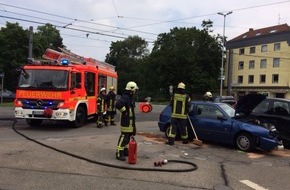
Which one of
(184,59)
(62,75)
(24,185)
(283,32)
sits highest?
(283,32)

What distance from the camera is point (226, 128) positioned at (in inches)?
461

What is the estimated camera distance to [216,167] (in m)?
8.84

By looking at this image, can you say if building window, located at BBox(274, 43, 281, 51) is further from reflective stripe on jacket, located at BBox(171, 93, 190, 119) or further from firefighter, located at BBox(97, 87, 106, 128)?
reflective stripe on jacket, located at BBox(171, 93, 190, 119)

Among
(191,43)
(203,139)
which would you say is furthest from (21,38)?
(203,139)

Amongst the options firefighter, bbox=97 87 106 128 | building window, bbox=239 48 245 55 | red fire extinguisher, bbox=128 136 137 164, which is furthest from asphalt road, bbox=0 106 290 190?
building window, bbox=239 48 245 55

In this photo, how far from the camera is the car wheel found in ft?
36.3

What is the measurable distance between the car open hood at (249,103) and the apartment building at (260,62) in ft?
173

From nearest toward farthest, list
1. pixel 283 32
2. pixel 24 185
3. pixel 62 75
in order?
pixel 24 185, pixel 62 75, pixel 283 32

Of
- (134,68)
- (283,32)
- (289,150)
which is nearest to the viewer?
(289,150)

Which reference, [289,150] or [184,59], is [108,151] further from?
[184,59]

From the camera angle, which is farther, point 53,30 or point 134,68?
point 134,68

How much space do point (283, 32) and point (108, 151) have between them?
64.0 meters

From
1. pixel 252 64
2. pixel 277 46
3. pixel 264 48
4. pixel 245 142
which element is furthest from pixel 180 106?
pixel 252 64

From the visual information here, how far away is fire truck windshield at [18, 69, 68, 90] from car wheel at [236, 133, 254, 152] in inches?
254
